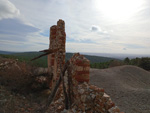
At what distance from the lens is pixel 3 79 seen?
20.8 feet

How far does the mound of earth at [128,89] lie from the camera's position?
5926mm

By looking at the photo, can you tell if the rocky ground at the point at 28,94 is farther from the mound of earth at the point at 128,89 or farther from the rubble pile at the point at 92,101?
the rubble pile at the point at 92,101

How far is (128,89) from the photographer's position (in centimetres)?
855

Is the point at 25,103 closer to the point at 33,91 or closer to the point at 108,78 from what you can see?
the point at 33,91

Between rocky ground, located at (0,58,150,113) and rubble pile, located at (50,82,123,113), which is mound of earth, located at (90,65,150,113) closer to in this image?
rocky ground, located at (0,58,150,113)

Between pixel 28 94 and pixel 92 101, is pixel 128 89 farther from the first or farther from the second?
pixel 28 94

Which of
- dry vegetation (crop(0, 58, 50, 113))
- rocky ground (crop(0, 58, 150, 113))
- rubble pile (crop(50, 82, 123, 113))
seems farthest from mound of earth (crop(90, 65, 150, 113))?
dry vegetation (crop(0, 58, 50, 113))

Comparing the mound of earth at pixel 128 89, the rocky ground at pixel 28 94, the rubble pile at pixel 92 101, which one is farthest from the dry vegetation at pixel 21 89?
the mound of earth at pixel 128 89

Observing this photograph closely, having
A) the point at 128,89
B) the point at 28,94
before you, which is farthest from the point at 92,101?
the point at 128,89

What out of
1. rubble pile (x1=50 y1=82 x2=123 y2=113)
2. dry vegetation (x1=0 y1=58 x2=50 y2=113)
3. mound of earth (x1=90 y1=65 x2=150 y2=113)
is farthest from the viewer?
mound of earth (x1=90 y1=65 x2=150 y2=113)

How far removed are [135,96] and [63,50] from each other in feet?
18.8

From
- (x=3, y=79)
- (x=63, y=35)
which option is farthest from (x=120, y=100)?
(x=3, y=79)

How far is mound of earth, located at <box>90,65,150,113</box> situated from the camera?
5.93 meters

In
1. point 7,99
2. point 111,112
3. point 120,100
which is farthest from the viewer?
point 120,100
